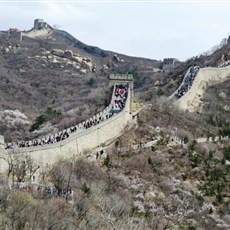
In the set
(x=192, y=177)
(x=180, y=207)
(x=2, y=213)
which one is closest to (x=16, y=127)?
(x=192, y=177)

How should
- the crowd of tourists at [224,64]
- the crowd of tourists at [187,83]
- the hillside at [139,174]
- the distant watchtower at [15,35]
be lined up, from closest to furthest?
the hillside at [139,174]
the crowd of tourists at [187,83]
the crowd of tourists at [224,64]
the distant watchtower at [15,35]

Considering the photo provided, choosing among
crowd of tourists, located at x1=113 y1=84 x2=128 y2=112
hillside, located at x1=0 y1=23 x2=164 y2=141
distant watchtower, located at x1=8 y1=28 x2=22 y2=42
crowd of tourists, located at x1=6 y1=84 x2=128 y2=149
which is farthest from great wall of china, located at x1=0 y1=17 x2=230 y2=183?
distant watchtower, located at x1=8 y1=28 x2=22 y2=42

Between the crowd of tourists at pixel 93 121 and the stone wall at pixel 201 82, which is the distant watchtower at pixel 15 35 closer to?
the stone wall at pixel 201 82

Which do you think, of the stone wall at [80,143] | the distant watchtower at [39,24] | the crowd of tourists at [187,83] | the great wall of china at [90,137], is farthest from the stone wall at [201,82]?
the distant watchtower at [39,24]

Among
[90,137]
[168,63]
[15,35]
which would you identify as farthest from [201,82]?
[15,35]

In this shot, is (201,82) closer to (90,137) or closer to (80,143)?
(90,137)

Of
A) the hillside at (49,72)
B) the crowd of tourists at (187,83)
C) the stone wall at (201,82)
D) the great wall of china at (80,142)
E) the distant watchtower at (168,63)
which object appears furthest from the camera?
the distant watchtower at (168,63)
